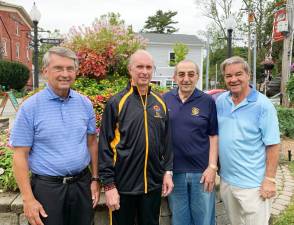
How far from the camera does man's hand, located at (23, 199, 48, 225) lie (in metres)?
2.40

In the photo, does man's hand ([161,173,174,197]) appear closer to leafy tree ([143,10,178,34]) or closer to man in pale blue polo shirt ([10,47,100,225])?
man in pale blue polo shirt ([10,47,100,225])

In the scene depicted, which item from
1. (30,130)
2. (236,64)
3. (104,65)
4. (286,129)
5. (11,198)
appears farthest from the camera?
(286,129)

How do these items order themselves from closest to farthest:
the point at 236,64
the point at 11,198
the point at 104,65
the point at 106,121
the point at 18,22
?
the point at 106,121 → the point at 236,64 → the point at 11,198 → the point at 104,65 → the point at 18,22

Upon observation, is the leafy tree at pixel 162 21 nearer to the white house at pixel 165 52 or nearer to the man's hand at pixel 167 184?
the white house at pixel 165 52

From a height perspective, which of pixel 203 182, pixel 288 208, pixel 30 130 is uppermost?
pixel 30 130

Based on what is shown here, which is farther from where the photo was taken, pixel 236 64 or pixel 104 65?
pixel 104 65

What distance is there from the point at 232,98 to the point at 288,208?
2243 millimetres

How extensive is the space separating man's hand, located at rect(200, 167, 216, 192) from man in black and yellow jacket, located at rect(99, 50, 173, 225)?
420mm

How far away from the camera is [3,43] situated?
3334 centimetres

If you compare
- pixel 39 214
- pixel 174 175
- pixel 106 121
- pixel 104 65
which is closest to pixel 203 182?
pixel 174 175

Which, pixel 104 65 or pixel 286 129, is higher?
pixel 104 65

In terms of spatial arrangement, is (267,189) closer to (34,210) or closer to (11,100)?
(34,210)

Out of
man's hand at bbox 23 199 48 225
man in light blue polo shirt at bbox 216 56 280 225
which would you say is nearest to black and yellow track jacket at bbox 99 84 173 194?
man's hand at bbox 23 199 48 225

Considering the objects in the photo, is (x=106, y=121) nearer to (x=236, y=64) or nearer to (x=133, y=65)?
(x=133, y=65)
